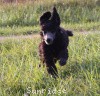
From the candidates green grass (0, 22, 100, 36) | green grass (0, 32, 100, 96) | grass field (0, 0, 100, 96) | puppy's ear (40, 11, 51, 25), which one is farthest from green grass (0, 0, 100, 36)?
puppy's ear (40, 11, 51, 25)

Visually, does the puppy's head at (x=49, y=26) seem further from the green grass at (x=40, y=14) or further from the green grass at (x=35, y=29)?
the green grass at (x=40, y=14)

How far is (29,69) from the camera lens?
568cm

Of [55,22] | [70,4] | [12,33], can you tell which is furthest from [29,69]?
[70,4]

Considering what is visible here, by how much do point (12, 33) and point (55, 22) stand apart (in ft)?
19.2

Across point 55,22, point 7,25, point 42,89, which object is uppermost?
point 55,22

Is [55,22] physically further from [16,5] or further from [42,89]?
[16,5]

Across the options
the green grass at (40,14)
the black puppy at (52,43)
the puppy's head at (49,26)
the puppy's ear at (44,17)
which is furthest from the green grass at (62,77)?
the green grass at (40,14)

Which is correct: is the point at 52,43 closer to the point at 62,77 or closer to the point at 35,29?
the point at 62,77

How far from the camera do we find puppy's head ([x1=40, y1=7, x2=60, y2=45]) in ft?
18.3

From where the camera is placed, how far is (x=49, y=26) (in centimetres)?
570

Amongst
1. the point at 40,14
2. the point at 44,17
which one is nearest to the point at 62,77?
the point at 44,17

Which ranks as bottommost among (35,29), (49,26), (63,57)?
(35,29)

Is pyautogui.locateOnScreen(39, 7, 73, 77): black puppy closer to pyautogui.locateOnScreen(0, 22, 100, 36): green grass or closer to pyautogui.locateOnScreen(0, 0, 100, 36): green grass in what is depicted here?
pyautogui.locateOnScreen(0, 22, 100, 36): green grass

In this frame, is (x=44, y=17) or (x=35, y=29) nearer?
(x=44, y=17)
